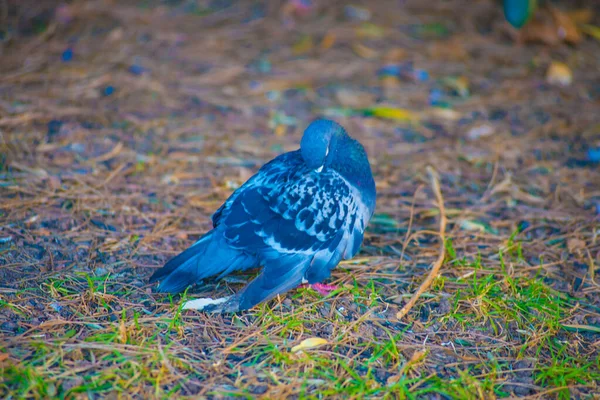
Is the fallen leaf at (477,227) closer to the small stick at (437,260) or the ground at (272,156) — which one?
the ground at (272,156)

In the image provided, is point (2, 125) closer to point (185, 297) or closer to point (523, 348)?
point (185, 297)

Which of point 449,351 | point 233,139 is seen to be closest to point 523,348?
point 449,351

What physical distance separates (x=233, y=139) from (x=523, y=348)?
2.83 meters

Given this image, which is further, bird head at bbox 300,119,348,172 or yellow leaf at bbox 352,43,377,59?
yellow leaf at bbox 352,43,377,59

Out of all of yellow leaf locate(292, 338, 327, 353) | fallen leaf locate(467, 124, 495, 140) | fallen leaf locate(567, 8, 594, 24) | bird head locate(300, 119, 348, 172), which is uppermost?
bird head locate(300, 119, 348, 172)

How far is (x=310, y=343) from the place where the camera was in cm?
281

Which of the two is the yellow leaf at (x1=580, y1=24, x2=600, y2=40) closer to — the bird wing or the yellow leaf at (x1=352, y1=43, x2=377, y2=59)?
the yellow leaf at (x1=352, y1=43, x2=377, y2=59)

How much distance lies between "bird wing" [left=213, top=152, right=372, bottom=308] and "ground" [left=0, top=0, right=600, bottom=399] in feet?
0.58

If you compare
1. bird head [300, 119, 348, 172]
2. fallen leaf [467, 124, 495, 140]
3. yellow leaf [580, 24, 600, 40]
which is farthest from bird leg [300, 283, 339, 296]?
yellow leaf [580, 24, 600, 40]

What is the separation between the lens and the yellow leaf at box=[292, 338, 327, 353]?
109 inches

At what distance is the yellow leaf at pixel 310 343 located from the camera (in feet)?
9.11

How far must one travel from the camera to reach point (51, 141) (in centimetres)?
449

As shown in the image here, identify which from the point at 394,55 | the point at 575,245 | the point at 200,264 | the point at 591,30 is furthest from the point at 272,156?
the point at 591,30

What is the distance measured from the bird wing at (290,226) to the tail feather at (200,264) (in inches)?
2.3
